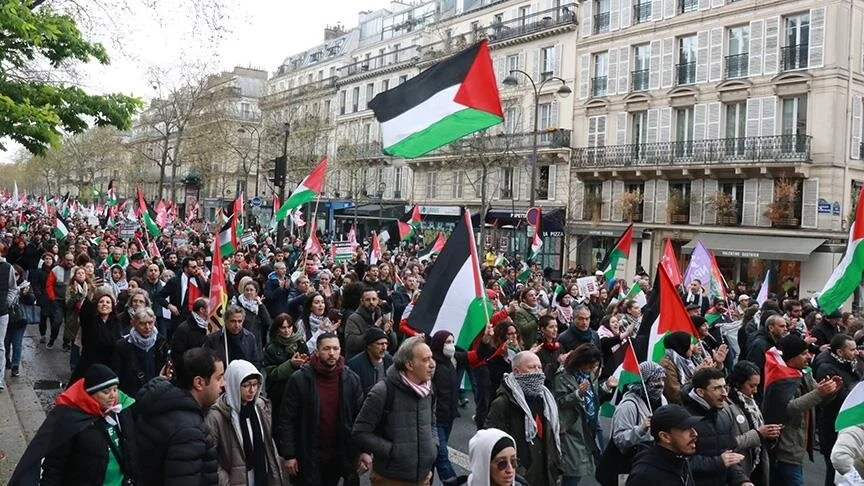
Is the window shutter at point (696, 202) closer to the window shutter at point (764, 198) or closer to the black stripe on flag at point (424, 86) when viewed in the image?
the window shutter at point (764, 198)

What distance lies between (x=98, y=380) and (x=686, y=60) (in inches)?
1174

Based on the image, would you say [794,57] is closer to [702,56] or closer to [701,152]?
[702,56]

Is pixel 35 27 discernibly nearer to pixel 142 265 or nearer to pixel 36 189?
pixel 142 265

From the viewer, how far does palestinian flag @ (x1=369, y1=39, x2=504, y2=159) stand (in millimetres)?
6496

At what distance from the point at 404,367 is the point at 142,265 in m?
8.51

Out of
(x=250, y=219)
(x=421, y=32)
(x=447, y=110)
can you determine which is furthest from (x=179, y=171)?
(x=447, y=110)

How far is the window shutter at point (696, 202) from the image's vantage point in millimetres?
29625

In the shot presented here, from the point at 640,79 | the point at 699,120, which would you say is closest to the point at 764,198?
the point at 699,120

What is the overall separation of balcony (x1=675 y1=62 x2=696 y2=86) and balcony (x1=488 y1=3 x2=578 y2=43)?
20.3ft

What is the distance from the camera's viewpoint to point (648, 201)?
31594mm

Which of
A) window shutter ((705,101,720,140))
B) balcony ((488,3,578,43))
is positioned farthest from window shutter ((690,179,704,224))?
balcony ((488,3,578,43))

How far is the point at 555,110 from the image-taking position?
35656 millimetres

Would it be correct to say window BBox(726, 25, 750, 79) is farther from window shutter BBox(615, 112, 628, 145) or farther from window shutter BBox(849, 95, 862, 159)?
window shutter BBox(615, 112, 628, 145)

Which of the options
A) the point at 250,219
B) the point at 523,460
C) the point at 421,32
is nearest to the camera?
the point at 523,460
